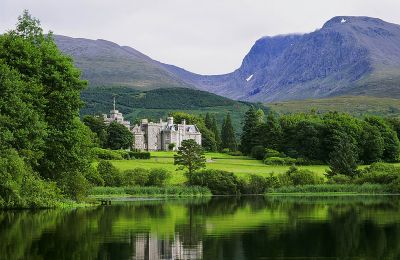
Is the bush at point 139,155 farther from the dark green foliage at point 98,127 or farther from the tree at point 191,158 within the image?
the tree at point 191,158

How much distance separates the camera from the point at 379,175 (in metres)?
83.3

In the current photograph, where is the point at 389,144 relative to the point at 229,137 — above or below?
below

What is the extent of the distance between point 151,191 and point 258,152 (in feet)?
160

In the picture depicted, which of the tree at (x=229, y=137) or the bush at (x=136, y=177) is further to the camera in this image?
the tree at (x=229, y=137)

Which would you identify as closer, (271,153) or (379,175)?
(379,175)

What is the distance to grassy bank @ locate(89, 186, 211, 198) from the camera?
2859 inches

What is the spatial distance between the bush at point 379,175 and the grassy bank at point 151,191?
20.9 meters

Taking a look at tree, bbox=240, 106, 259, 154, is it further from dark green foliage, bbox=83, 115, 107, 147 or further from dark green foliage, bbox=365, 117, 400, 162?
dark green foliage, bbox=83, 115, 107, 147

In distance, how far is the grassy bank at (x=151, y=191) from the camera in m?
72.6

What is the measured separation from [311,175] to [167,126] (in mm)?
75146

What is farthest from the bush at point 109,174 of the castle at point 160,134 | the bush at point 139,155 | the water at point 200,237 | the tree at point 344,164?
the castle at point 160,134

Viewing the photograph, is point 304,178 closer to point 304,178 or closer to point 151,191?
point 304,178

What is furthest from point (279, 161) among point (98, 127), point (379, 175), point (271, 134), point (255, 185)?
point (98, 127)

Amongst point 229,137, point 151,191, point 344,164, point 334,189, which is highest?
point 229,137
